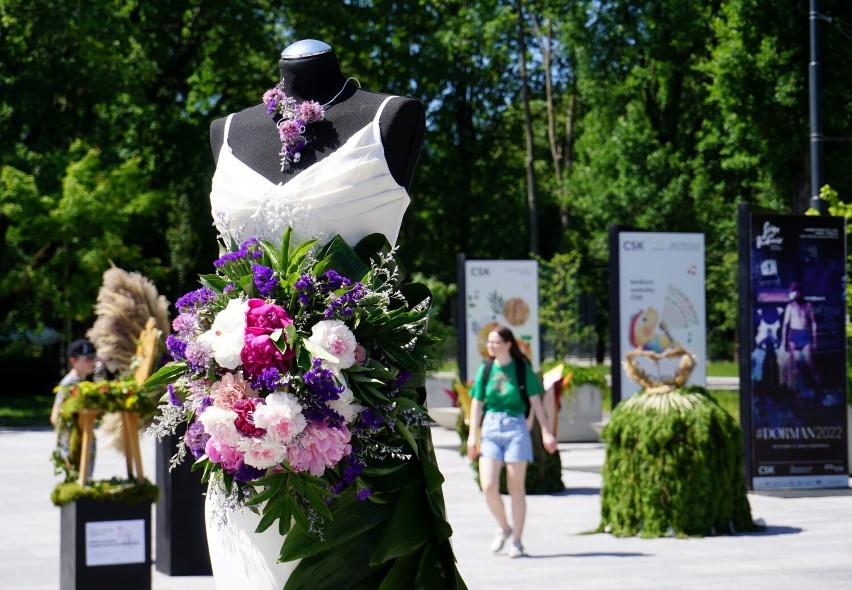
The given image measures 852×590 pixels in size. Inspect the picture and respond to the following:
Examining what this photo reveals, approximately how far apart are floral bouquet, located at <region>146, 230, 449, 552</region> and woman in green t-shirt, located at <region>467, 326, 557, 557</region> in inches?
210

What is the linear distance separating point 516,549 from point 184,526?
228cm

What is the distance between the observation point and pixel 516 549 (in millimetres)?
8375

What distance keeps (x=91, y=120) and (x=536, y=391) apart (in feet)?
66.6

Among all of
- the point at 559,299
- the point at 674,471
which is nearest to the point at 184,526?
the point at 674,471

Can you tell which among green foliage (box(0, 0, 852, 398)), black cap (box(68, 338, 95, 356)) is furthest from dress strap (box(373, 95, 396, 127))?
green foliage (box(0, 0, 852, 398))

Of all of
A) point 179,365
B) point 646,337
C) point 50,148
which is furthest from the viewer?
point 50,148


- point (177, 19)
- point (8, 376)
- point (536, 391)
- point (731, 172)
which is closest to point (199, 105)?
point (177, 19)

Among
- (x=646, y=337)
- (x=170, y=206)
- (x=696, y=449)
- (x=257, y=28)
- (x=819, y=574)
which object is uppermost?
(x=257, y=28)

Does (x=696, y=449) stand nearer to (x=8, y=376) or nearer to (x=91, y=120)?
(x=91, y=120)

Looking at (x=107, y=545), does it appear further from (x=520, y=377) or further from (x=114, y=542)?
(x=520, y=377)

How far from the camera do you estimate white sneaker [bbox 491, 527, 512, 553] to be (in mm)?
8539

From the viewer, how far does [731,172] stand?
28422 mm

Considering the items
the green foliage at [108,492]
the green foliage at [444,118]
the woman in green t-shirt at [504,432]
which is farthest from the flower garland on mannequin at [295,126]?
the green foliage at [444,118]

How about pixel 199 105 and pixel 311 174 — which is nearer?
pixel 311 174
